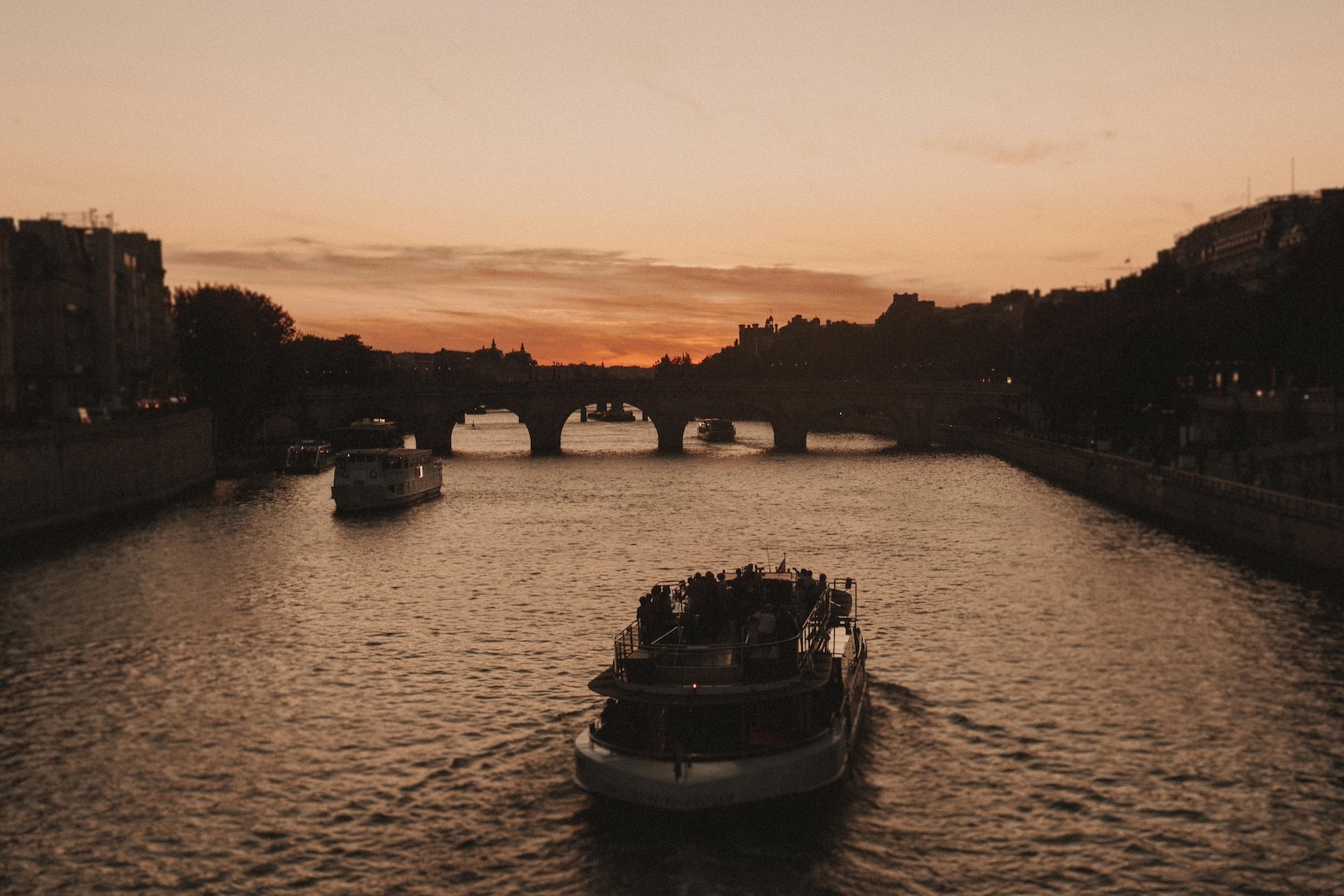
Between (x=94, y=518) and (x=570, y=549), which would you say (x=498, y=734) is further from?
(x=94, y=518)

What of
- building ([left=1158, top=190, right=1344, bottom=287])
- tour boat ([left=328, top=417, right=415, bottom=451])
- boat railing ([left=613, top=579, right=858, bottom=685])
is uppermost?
building ([left=1158, top=190, right=1344, bottom=287])

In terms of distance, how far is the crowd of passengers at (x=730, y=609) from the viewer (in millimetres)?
27109

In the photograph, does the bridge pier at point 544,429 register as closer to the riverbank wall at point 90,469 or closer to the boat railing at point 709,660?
the riverbank wall at point 90,469

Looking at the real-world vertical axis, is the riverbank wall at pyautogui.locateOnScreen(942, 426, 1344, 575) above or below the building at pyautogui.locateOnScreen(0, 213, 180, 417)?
below

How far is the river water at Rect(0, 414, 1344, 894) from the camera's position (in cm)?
2328

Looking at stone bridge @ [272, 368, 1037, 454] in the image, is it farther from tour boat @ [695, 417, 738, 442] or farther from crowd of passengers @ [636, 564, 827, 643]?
crowd of passengers @ [636, 564, 827, 643]

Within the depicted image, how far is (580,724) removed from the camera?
31.3 m

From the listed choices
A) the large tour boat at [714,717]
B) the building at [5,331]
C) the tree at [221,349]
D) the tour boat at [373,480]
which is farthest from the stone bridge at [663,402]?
the large tour boat at [714,717]

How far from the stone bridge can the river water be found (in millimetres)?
75388

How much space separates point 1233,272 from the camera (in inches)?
5620

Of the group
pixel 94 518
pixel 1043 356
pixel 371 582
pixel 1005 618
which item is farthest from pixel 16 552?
pixel 1043 356

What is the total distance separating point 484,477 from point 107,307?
3225cm

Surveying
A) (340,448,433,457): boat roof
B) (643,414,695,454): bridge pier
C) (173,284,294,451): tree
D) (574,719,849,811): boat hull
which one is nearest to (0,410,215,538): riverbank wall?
(340,448,433,457): boat roof

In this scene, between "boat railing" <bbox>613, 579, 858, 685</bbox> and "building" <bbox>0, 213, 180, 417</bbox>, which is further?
"building" <bbox>0, 213, 180, 417</bbox>
